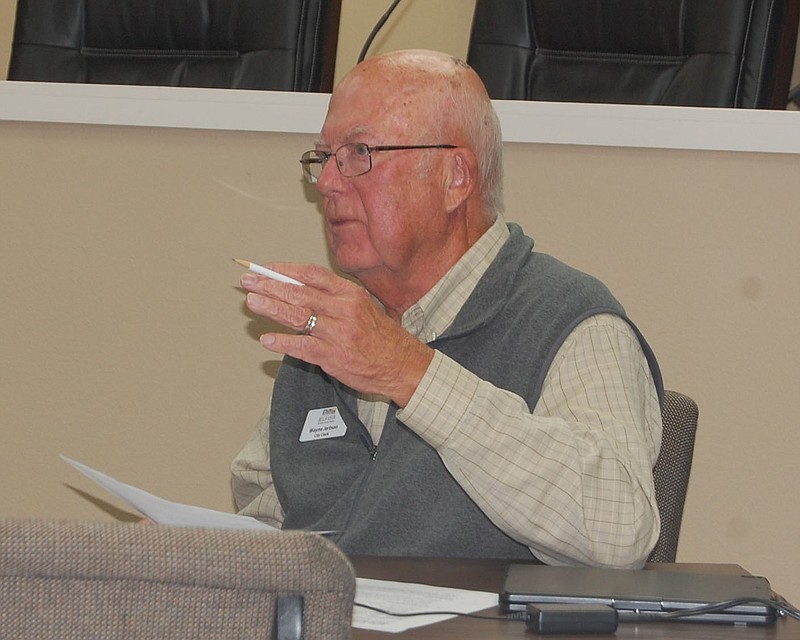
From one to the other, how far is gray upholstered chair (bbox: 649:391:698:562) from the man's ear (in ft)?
1.37

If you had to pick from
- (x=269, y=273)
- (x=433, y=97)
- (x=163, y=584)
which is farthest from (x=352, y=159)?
(x=163, y=584)

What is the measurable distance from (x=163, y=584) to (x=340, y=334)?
672 millimetres

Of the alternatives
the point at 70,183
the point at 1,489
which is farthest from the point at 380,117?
the point at 1,489

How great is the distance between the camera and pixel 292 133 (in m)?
2.06

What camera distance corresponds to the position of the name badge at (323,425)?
64.2 inches

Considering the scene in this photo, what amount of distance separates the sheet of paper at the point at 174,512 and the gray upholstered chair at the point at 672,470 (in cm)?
56

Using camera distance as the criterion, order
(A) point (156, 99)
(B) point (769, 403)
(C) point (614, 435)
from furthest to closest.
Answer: (A) point (156, 99) → (B) point (769, 403) → (C) point (614, 435)

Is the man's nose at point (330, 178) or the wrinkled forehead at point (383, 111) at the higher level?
the wrinkled forehead at point (383, 111)

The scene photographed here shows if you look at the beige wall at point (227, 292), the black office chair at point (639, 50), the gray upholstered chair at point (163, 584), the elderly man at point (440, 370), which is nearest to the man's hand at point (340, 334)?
the elderly man at point (440, 370)

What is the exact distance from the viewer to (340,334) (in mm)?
1229

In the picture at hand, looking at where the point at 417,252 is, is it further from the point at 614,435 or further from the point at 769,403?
the point at 769,403

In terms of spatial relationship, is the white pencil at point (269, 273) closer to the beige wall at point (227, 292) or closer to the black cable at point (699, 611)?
the black cable at point (699, 611)

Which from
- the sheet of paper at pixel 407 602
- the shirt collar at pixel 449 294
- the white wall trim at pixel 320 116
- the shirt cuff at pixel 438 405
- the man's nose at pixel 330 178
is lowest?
the sheet of paper at pixel 407 602

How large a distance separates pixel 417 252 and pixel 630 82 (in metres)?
0.94
